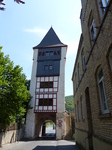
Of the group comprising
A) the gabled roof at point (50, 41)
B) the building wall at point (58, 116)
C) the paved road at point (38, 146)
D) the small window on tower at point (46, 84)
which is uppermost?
the gabled roof at point (50, 41)

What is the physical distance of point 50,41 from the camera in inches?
1192

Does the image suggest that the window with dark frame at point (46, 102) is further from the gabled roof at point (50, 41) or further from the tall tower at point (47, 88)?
the gabled roof at point (50, 41)

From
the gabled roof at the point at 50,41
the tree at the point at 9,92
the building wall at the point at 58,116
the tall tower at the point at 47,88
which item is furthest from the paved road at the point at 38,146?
the gabled roof at the point at 50,41

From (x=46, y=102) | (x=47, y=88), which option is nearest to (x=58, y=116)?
(x=46, y=102)

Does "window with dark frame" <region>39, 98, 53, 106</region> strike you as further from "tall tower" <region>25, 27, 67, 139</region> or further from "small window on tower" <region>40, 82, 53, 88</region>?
"small window on tower" <region>40, 82, 53, 88</region>

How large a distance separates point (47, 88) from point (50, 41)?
1295 centimetres

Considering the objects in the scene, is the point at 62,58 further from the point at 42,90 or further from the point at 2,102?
the point at 2,102

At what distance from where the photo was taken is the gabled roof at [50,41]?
28.4 m

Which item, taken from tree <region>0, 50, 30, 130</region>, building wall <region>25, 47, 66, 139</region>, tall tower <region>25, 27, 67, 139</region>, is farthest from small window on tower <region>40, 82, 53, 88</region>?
tree <region>0, 50, 30, 130</region>

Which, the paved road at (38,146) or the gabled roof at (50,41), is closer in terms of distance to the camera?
the paved road at (38,146)

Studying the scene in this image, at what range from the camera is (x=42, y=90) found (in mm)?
23484

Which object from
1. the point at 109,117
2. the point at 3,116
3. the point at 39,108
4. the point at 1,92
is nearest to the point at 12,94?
the point at 1,92

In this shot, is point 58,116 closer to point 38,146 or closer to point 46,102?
point 46,102

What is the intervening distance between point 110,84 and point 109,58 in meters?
0.86
